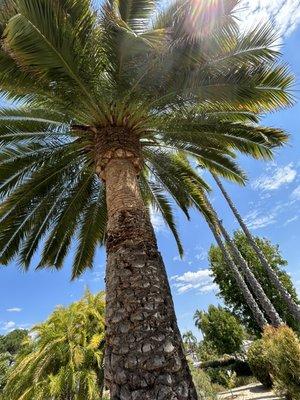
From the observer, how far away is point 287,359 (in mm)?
8859

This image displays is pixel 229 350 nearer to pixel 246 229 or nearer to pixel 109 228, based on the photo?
pixel 246 229

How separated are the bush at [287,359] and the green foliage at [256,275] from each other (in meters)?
20.9

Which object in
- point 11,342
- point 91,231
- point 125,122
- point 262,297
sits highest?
point 11,342

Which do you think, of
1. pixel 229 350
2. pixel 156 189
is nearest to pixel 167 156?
pixel 156 189

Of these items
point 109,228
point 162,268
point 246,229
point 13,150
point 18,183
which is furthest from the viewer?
point 246,229

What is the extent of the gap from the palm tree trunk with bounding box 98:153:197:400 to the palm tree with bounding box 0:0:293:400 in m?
0.01

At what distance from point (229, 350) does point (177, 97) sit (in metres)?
34.5

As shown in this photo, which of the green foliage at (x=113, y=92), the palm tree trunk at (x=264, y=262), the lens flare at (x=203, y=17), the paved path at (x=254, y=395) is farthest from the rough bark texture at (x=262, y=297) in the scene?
the lens flare at (x=203, y=17)

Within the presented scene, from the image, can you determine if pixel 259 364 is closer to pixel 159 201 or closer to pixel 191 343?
pixel 159 201

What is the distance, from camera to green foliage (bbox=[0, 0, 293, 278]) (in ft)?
16.7

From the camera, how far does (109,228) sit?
4.84 m

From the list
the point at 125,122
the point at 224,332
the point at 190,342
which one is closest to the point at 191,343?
the point at 190,342

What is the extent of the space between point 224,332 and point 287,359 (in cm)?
2837

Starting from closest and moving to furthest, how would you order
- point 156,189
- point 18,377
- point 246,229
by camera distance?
point 156,189 < point 18,377 < point 246,229
